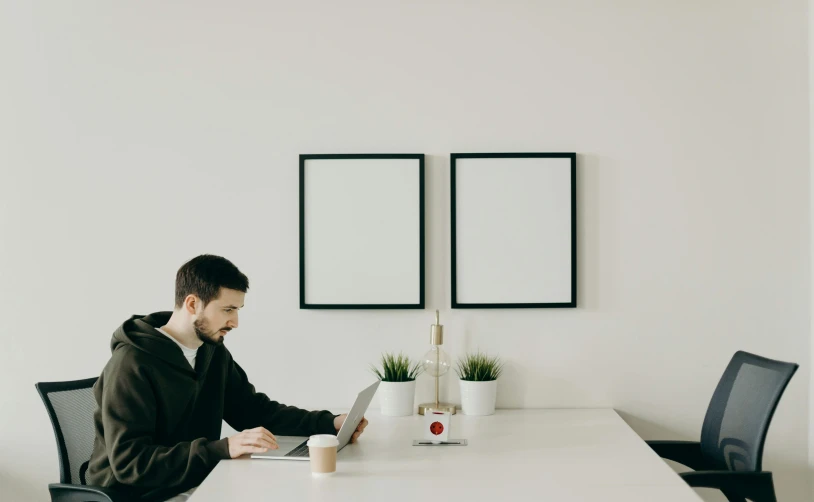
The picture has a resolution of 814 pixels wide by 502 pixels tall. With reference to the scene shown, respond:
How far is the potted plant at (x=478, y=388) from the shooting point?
8.56ft

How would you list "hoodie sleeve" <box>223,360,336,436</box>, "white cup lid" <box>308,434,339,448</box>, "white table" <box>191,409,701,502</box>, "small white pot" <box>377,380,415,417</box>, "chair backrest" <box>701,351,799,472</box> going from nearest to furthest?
"white table" <box>191,409,701,502</box>
"white cup lid" <box>308,434,339,448</box>
"chair backrest" <box>701,351,799,472</box>
"hoodie sleeve" <box>223,360,336,436</box>
"small white pot" <box>377,380,415,417</box>

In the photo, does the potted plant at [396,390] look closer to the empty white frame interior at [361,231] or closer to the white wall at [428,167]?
the white wall at [428,167]

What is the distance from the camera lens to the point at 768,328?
2.77m

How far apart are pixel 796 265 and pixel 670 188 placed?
0.57m

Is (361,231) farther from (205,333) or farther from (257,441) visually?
(257,441)

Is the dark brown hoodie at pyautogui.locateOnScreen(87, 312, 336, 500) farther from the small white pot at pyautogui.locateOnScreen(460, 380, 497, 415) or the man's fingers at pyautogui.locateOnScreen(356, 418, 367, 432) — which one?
the small white pot at pyautogui.locateOnScreen(460, 380, 497, 415)

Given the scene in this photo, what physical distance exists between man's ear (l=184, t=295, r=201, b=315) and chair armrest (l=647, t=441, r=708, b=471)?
1551 mm

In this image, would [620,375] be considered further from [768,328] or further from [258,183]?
[258,183]

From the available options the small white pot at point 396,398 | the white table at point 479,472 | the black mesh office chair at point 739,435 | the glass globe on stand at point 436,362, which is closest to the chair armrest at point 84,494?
the white table at point 479,472

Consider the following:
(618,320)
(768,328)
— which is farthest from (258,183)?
(768,328)

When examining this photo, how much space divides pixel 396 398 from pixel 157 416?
0.87 meters

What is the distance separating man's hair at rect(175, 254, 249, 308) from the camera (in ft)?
7.00

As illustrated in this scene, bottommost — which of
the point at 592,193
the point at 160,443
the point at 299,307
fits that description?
the point at 160,443

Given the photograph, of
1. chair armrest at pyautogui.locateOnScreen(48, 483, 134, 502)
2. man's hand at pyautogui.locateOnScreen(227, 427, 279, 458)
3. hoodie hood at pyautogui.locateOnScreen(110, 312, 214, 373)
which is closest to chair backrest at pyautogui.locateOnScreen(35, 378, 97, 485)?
chair armrest at pyautogui.locateOnScreen(48, 483, 134, 502)
